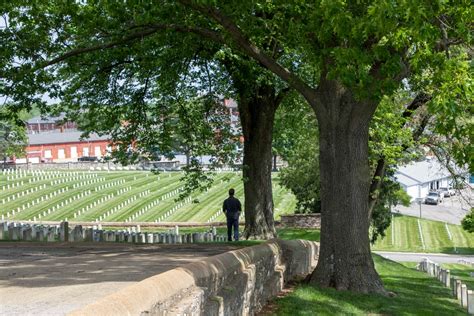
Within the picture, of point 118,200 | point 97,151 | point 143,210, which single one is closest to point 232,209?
point 143,210

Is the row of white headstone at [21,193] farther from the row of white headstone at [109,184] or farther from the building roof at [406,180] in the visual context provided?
the building roof at [406,180]

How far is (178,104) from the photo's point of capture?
23.6 m

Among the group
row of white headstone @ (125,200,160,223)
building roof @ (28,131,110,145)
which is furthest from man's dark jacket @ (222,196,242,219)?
building roof @ (28,131,110,145)

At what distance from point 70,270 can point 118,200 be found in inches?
1963

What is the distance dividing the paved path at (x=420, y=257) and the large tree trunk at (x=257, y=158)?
16.1 meters

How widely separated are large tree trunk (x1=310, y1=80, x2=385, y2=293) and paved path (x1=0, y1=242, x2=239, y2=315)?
2572 millimetres

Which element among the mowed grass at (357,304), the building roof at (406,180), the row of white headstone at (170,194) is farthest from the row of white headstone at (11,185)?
the mowed grass at (357,304)

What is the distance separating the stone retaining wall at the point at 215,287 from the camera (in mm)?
6797

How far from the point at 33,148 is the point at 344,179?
104 metres

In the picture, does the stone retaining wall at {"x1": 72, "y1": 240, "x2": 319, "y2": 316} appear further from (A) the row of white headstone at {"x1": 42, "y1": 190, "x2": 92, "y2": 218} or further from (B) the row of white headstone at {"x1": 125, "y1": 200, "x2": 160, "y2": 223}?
(A) the row of white headstone at {"x1": 42, "y1": 190, "x2": 92, "y2": 218}

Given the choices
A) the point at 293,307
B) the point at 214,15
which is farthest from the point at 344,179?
the point at 214,15

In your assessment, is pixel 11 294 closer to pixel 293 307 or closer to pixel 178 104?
pixel 293 307

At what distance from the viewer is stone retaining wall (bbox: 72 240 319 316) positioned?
6797mm

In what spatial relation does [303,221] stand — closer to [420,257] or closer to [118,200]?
[420,257]
